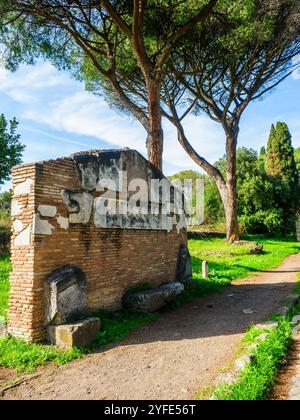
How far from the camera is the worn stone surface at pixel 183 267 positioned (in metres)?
8.98

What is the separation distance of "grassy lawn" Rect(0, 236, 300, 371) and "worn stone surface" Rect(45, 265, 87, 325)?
46 centimetres

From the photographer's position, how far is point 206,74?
17172 millimetres

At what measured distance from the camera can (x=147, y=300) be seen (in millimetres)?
6672

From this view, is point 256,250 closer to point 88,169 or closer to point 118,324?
point 118,324

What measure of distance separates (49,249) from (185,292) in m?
4.38

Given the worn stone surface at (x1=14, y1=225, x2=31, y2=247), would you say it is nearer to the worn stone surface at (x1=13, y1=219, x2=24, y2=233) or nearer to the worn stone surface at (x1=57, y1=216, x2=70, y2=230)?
the worn stone surface at (x1=13, y1=219, x2=24, y2=233)

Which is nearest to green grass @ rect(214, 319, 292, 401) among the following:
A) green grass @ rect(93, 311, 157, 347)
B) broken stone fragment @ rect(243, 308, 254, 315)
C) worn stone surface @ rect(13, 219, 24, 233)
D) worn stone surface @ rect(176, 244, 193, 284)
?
broken stone fragment @ rect(243, 308, 254, 315)

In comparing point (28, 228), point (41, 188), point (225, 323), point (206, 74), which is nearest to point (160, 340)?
point (225, 323)

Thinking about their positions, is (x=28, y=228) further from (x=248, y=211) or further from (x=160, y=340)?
(x=248, y=211)

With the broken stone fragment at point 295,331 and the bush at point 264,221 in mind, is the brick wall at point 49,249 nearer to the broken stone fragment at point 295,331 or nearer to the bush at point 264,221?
the broken stone fragment at point 295,331

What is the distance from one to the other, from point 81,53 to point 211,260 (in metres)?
10.8

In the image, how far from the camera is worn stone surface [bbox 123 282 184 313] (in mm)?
6629

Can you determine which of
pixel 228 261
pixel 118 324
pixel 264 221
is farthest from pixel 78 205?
pixel 264 221

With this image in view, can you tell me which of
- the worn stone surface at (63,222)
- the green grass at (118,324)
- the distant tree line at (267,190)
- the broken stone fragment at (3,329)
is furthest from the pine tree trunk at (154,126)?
the distant tree line at (267,190)
